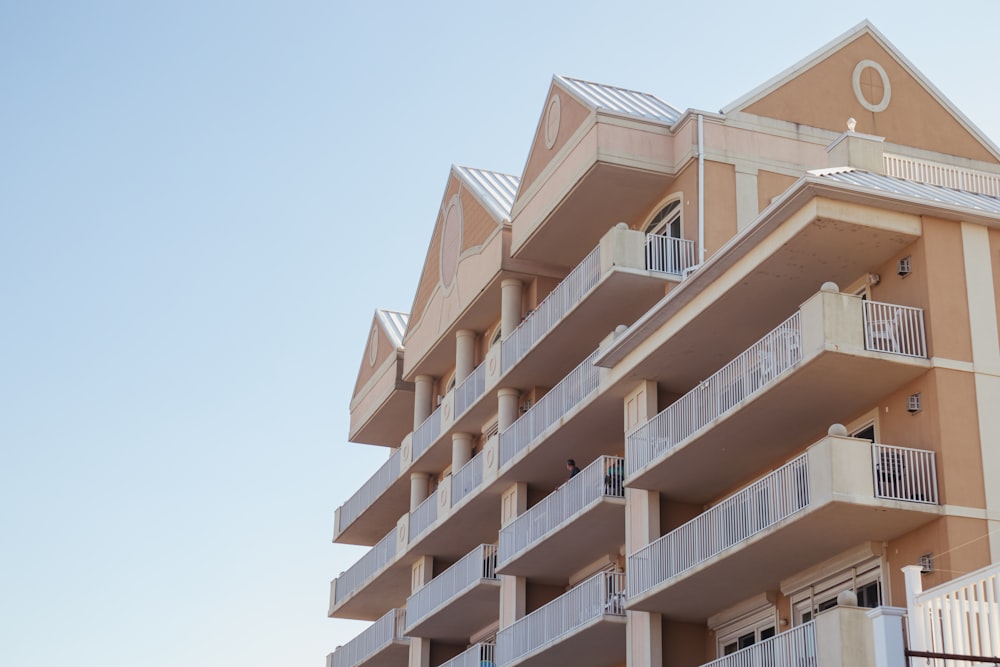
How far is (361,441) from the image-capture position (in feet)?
182

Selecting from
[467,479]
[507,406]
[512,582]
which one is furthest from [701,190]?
[467,479]

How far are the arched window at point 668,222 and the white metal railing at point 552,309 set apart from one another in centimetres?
167

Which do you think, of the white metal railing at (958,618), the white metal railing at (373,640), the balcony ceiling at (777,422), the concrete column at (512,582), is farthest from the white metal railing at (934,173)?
the white metal railing at (373,640)

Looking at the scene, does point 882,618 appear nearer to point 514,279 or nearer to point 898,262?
point 898,262

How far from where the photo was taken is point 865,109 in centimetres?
3619

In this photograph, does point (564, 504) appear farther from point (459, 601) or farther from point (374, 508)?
point (374, 508)

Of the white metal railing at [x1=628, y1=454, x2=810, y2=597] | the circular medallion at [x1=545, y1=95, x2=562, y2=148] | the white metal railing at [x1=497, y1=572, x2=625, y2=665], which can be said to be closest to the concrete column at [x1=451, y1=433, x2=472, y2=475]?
the white metal railing at [x1=497, y1=572, x2=625, y2=665]

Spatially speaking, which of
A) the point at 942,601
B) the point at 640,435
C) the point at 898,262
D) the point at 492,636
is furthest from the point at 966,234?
the point at 492,636

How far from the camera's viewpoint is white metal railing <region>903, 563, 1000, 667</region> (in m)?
16.9

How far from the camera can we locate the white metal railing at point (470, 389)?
139 ft

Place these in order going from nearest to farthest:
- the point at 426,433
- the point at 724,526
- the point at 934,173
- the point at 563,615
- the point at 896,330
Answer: the point at 896,330
the point at 724,526
the point at 934,173
the point at 563,615
the point at 426,433

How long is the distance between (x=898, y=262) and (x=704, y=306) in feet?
13.0

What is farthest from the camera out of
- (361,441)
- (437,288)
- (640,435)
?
(361,441)

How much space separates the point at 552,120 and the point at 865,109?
784 centimetres
